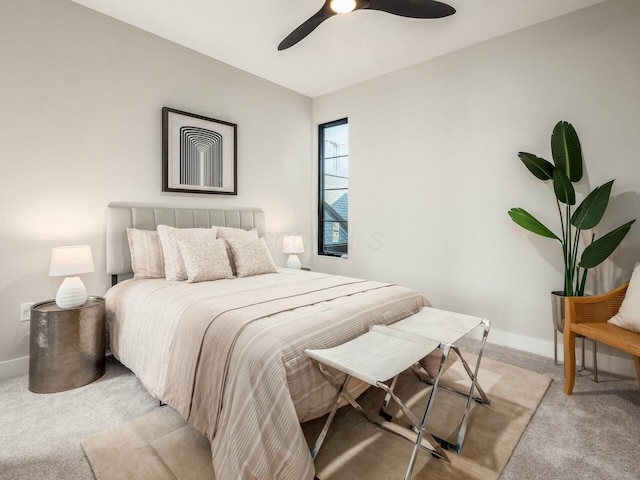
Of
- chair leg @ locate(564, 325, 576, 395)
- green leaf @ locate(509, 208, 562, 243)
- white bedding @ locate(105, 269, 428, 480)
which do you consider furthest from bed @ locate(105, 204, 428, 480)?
green leaf @ locate(509, 208, 562, 243)

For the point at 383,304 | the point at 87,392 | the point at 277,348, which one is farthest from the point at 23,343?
the point at 383,304

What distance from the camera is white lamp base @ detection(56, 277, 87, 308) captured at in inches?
86.6

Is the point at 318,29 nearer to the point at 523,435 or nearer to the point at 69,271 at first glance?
the point at 69,271

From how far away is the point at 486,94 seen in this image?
3.07 m

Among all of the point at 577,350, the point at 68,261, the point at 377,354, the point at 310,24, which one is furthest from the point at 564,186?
the point at 68,261

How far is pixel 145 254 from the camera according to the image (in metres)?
2.69

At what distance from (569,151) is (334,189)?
2564mm

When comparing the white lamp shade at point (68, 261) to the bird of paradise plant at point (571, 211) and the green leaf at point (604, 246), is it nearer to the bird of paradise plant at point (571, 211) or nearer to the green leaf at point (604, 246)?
the bird of paradise plant at point (571, 211)

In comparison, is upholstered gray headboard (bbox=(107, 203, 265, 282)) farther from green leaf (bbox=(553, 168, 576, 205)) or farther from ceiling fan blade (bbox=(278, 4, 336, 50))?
green leaf (bbox=(553, 168, 576, 205))

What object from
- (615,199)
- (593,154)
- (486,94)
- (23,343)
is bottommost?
(23,343)

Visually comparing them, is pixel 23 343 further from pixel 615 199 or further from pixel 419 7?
pixel 615 199

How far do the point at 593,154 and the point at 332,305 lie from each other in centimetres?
235

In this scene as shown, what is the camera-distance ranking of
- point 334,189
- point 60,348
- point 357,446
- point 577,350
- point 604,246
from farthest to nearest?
point 334,189 < point 577,350 < point 604,246 < point 60,348 < point 357,446

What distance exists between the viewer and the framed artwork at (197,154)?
309 cm
